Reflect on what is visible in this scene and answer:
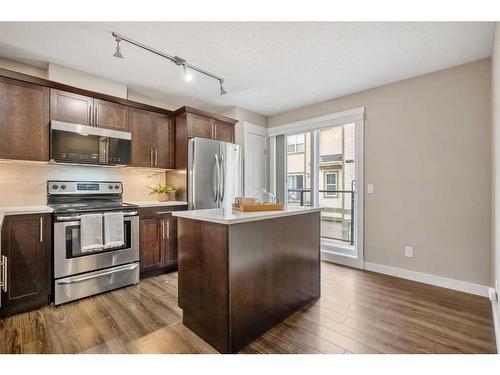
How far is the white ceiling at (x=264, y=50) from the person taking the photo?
2.11m

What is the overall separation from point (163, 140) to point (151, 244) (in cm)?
149

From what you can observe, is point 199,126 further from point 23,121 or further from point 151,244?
point 23,121

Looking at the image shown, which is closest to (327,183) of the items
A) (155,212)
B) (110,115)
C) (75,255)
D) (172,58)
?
(155,212)

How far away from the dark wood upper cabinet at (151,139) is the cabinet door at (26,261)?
129 centimetres

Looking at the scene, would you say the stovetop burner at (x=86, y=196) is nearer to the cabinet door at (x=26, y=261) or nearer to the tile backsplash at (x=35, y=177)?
the tile backsplash at (x=35, y=177)

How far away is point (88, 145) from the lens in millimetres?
2854

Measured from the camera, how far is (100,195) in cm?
318

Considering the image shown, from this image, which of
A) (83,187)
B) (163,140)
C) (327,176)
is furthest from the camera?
(327,176)

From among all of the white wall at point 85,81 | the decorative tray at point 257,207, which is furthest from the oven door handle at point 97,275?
the white wall at point 85,81

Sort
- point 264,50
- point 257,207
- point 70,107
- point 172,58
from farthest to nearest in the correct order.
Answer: point 70,107, point 172,58, point 264,50, point 257,207

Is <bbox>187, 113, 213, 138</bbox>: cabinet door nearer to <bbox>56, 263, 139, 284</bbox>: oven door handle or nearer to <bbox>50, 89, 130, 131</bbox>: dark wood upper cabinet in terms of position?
<bbox>50, 89, 130, 131</bbox>: dark wood upper cabinet

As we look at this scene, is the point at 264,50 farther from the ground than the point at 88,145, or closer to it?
farther from the ground

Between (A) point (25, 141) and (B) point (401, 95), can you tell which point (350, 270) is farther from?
(A) point (25, 141)

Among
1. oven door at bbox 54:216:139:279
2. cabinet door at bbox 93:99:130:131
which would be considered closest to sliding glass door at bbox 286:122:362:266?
cabinet door at bbox 93:99:130:131
